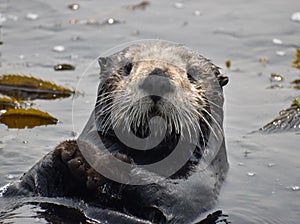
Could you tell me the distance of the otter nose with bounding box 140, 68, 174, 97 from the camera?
5027 mm

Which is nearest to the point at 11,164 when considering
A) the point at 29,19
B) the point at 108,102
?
the point at 108,102

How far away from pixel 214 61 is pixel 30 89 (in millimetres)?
1954

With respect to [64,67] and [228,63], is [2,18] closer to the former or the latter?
[64,67]

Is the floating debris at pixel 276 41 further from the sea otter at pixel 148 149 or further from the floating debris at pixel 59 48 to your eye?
the sea otter at pixel 148 149

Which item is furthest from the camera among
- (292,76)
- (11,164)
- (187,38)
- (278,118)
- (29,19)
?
(29,19)

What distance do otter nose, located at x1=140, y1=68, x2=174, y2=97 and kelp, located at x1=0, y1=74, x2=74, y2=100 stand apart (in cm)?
289

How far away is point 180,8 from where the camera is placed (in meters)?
10.3

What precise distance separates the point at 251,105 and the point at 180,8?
293 cm

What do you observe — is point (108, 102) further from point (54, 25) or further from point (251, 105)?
point (54, 25)

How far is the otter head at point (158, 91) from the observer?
511 cm

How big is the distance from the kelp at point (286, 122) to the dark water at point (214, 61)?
0.32 ft

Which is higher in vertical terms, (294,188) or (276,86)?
(294,188)

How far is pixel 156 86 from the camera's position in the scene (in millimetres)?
5035

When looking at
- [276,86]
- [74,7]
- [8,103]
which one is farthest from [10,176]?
[74,7]
